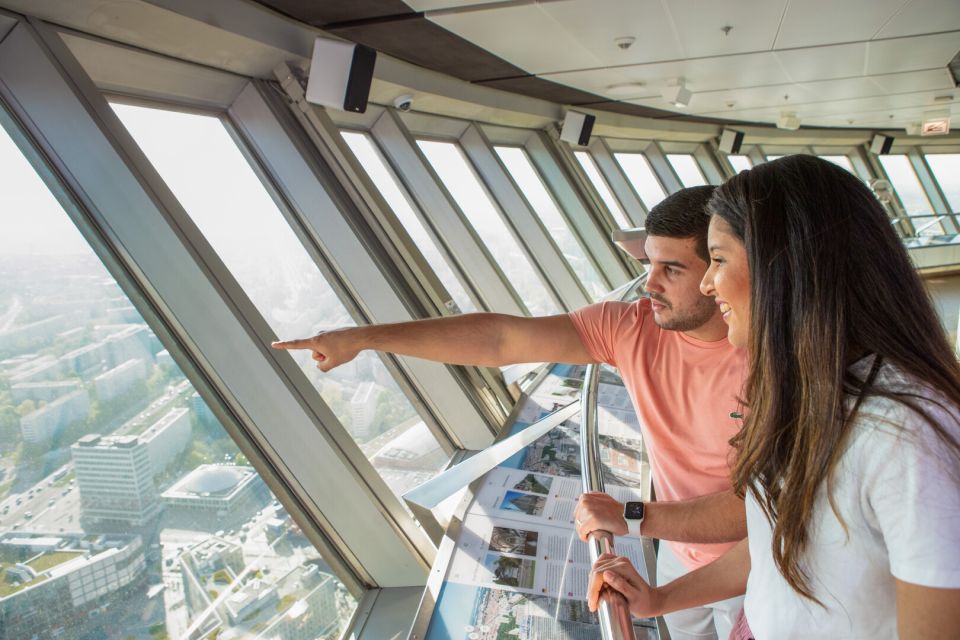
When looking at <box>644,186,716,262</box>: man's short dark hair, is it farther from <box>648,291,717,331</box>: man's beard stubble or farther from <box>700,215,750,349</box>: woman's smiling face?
<box>700,215,750,349</box>: woman's smiling face

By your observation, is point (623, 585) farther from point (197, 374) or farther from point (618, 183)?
point (618, 183)

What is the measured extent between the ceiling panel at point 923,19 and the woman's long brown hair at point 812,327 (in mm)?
3976

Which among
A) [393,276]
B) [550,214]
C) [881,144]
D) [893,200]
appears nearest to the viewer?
[393,276]

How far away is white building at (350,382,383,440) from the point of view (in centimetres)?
385

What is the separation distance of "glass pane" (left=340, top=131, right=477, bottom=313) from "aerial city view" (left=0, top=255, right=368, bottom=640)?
266 cm

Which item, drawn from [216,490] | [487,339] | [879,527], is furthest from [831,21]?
[879,527]

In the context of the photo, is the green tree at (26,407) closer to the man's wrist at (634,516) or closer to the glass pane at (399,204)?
the man's wrist at (634,516)

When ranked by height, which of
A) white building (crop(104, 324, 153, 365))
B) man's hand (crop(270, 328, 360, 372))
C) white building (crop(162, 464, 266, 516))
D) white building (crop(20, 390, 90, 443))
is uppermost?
white building (crop(104, 324, 153, 365))

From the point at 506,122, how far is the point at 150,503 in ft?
17.5

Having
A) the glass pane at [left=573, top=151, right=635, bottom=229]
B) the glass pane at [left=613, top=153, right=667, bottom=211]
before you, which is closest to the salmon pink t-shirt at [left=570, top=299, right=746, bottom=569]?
the glass pane at [left=573, top=151, right=635, bottom=229]

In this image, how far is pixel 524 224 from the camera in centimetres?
705

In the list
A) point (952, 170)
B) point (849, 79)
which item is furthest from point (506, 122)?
point (952, 170)

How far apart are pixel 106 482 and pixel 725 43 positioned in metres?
4.44

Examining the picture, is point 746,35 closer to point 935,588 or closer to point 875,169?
point 935,588
